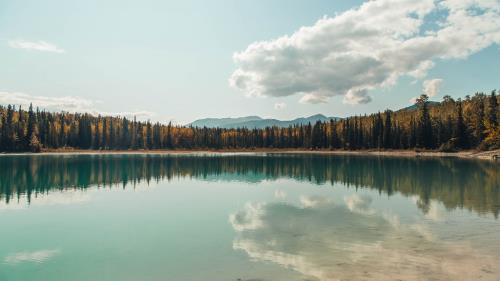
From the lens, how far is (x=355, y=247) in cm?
1806

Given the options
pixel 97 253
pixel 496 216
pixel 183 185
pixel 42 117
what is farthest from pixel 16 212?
pixel 42 117

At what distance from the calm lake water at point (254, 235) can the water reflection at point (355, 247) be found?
6 cm

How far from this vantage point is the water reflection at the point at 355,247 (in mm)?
14305

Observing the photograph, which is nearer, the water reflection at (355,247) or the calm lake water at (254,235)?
the water reflection at (355,247)

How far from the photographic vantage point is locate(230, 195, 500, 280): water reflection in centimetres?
1430

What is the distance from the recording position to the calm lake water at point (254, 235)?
15.0m

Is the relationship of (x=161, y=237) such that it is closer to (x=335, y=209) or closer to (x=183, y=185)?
(x=335, y=209)

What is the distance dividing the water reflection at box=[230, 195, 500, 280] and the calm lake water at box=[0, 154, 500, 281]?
62 millimetres

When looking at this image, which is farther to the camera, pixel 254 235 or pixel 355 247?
pixel 254 235

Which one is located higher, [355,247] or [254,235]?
[355,247]

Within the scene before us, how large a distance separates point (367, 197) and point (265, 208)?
12.2 metres

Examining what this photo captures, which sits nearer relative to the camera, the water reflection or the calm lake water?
the water reflection

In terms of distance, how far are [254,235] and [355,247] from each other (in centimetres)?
603

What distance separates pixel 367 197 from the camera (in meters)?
36.5
